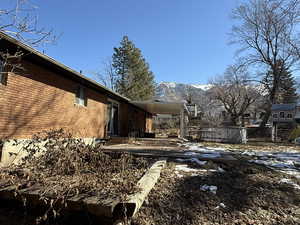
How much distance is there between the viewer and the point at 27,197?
2650mm

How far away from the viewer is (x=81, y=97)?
8.00 m

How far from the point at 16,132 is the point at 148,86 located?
25.2 meters

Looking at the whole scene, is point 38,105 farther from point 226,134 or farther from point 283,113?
point 283,113

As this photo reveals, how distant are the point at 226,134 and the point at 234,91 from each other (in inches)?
723

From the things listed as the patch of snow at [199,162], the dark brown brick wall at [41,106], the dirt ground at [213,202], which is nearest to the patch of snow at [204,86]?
the dark brown brick wall at [41,106]

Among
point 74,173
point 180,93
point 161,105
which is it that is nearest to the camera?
point 74,173

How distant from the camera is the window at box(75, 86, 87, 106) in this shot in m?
7.74

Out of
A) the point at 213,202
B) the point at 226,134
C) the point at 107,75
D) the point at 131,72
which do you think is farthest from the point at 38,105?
the point at 107,75

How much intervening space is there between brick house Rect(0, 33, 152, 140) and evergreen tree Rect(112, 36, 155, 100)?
18.0m

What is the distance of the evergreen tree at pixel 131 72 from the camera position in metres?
27.7

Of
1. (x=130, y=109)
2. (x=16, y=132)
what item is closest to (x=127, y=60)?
(x=130, y=109)

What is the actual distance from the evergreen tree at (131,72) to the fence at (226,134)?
14.9 meters

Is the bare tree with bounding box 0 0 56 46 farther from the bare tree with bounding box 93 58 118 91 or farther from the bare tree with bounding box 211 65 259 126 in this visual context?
the bare tree with bounding box 211 65 259 126

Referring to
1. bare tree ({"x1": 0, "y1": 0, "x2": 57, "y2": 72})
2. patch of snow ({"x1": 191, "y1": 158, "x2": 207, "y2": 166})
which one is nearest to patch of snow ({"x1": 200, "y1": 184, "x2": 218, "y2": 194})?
patch of snow ({"x1": 191, "y1": 158, "x2": 207, "y2": 166})
